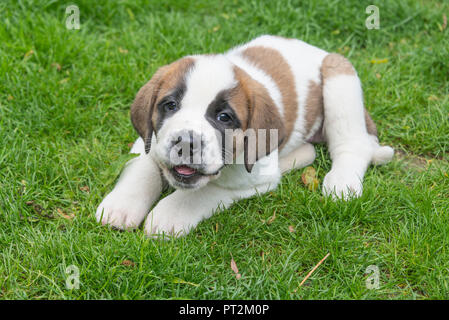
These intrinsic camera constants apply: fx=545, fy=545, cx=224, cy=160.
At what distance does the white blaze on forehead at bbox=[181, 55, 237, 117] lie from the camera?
357 cm

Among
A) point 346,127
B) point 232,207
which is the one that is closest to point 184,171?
point 232,207

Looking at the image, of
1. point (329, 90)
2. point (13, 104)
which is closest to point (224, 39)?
point (329, 90)

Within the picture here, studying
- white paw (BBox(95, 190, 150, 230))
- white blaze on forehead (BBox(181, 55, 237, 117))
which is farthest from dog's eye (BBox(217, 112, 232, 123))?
white paw (BBox(95, 190, 150, 230))

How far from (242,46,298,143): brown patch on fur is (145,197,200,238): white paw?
1075 mm

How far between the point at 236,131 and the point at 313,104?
4.09 feet

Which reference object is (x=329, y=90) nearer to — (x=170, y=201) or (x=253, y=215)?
(x=253, y=215)

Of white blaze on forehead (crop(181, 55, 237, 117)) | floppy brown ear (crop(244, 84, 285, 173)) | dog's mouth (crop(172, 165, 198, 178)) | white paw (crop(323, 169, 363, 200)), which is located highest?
white blaze on forehead (crop(181, 55, 237, 117))

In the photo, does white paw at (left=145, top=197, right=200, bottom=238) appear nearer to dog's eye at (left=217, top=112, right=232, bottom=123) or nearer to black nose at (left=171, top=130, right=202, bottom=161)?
black nose at (left=171, top=130, right=202, bottom=161)

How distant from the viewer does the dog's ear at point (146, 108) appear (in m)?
3.90

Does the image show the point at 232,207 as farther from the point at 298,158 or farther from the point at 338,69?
the point at 338,69

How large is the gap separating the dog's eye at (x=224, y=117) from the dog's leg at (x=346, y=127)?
1.23m

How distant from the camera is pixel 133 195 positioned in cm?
409

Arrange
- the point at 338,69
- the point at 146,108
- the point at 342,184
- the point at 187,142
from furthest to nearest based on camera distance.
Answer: the point at 338,69 → the point at 342,184 → the point at 146,108 → the point at 187,142

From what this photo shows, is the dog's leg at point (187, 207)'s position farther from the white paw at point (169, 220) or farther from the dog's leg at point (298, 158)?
the dog's leg at point (298, 158)
